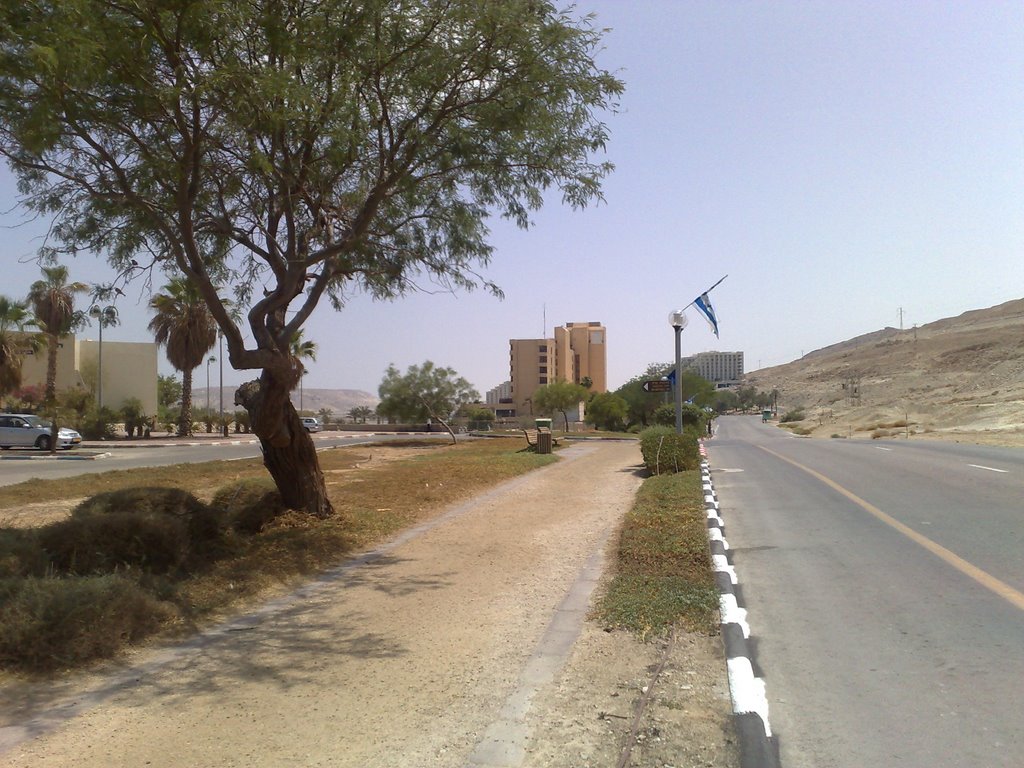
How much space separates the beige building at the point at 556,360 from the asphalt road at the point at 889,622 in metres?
99.4

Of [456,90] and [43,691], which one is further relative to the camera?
[456,90]

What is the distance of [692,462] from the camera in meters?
20.1

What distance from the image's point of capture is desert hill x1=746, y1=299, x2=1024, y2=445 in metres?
51.2

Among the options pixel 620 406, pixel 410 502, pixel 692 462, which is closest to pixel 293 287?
pixel 410 502

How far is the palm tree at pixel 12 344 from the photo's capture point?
41188mm

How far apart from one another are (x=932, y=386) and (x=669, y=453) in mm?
85960

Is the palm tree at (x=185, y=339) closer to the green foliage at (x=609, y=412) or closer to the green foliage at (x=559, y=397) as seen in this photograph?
the green foliage at (x=609, y=412)

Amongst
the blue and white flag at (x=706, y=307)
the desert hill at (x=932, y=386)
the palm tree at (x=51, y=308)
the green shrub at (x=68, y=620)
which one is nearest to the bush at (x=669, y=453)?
the blue and white flag at (x=706, y=307)

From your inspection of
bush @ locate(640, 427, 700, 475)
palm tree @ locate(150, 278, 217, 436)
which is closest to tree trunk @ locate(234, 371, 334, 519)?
bush @ locate(640, 427, 700, 475)

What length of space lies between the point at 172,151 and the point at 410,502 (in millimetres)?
7350

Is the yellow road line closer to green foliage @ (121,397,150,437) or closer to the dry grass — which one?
the dry grass

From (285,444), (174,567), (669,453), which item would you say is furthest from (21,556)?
(669,453)

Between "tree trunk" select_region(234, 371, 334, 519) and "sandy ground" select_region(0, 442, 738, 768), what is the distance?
268 centimetres

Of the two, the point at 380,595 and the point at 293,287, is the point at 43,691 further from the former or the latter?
the point at 293,287
